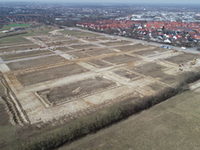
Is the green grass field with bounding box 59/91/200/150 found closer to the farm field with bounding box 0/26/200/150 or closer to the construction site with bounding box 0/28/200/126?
the farm field with bounding box 0/26/200/150

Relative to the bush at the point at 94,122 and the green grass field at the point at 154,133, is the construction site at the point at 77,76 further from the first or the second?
the green grass field at the point at 154,133

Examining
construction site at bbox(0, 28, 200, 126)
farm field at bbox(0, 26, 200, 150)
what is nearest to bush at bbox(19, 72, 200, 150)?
farm field at bbox(0, 26, 200, 150)

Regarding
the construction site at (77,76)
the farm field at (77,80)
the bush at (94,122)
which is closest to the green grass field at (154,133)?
the bush at (94,122)

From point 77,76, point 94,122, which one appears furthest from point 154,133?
point 77,76

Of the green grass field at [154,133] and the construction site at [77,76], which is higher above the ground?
the construction site at [77,76]

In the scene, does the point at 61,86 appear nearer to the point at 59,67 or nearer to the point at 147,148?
the point at 59,67
